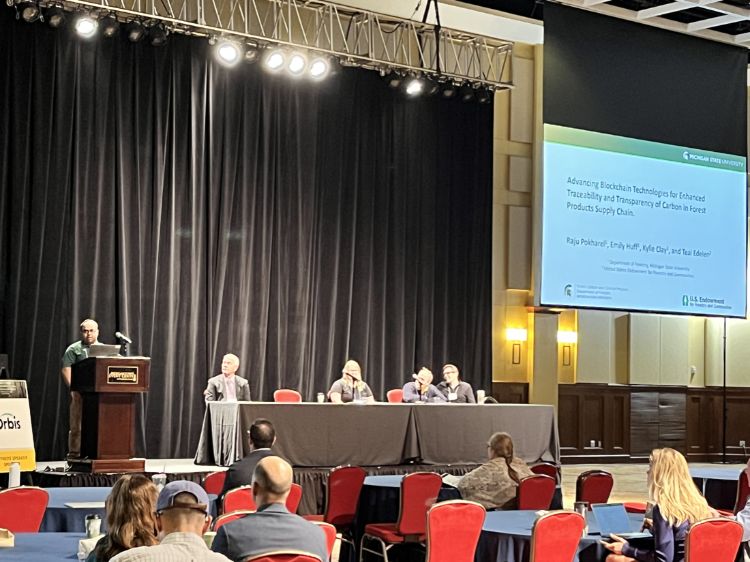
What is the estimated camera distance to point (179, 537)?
11.0 feet

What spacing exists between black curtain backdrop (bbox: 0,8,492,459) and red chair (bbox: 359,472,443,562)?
17.3 feet

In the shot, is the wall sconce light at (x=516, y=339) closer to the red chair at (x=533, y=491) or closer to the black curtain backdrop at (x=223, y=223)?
the black curtain backdrop at (x=223, y=223)

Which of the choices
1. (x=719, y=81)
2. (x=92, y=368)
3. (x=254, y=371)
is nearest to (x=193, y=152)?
(x=254, y=371)

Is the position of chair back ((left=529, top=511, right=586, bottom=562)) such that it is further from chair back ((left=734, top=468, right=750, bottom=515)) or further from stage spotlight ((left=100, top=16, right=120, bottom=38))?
stage spotlight ((left=100, top=16, right=120, bottom=38))

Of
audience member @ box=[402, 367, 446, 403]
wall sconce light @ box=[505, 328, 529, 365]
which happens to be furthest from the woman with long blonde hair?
wall sconce light @ box=[505, 328, 529, 365]

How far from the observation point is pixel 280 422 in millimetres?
10102

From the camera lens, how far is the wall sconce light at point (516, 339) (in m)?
15.9

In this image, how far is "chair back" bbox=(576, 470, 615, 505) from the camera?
26.3 feet

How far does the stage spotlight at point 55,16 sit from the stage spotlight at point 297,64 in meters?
2.46

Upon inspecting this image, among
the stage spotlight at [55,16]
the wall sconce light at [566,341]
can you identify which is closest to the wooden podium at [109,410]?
the stage spotlight at [55,16]

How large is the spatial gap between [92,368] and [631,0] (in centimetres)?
994

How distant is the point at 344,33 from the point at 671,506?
987 cm

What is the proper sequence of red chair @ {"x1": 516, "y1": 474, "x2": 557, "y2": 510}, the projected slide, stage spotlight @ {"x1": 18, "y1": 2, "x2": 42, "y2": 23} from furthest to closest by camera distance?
the projected slide
stage spotlight @ {"x1": 18, "y1": 2, "x2": 42, "y2": 23}
red chair @ {"x1": 516, "y1": 474, "x2": 557, "y2": 510}

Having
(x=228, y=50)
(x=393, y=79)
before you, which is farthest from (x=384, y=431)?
(x=393, y=79)
